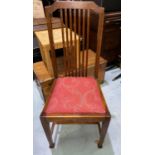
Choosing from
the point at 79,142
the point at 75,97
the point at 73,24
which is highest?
the point at 73,24

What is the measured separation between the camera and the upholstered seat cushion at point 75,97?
108 centimetres

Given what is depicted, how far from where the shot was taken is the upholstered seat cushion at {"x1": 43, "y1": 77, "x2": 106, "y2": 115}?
108cm

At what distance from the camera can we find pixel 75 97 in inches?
45.6

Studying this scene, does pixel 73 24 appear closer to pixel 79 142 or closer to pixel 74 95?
pixel 74 95

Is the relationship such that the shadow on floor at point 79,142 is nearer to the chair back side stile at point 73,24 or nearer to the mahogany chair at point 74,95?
the mahogany chair at point 74,95

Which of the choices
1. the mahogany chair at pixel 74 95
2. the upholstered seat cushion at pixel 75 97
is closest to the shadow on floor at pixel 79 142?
the mahogany chair at pixel 74 95

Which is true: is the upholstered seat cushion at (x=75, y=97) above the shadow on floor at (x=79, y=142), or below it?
above

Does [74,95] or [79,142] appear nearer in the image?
[74,95]

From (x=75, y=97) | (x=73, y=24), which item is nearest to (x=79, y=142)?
(x=75, y=97)

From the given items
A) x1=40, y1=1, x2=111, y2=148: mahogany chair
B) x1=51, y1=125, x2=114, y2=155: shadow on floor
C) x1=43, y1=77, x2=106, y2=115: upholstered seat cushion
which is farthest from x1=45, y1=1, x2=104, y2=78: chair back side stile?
x1=51, y1=125, x2=114, y2=155: shadow on floor

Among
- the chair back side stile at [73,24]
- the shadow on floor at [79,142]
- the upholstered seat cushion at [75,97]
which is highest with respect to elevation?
the chair back side stile at [73,24]

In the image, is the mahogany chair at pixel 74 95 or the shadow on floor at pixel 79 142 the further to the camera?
the shadow on floor at pixel 79 142
